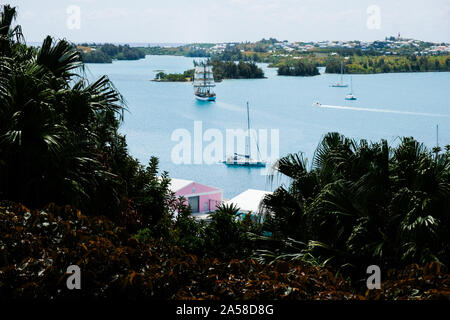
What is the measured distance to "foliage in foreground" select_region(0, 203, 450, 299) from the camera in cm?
211

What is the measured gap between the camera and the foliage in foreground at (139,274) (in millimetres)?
2107

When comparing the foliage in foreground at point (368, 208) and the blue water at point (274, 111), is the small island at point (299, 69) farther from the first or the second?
the foliage in foreground at point (368, 208)

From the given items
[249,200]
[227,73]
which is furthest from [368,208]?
[227,73]

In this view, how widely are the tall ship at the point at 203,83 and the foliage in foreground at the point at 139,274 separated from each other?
4942 cm

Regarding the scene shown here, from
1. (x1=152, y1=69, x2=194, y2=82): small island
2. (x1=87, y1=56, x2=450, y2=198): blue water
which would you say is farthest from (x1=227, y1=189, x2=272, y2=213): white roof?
(x1=152, y1=69, x2=194, y2=82): small island

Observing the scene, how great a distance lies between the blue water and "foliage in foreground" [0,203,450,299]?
29276 mm

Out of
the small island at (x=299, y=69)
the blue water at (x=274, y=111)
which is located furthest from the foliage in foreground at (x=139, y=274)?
the small island at (x=299, y=69)

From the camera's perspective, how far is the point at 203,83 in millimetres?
52469

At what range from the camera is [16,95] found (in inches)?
161

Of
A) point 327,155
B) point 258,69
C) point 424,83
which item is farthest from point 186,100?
point 327,155

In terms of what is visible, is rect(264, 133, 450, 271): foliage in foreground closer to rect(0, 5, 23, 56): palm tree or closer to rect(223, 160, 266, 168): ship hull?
rect(0, 5, 23, 56): palm tree

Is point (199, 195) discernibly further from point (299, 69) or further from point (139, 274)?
point (299, 69)
